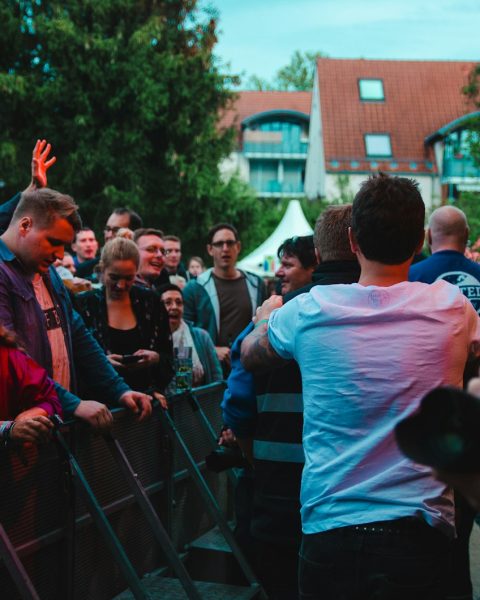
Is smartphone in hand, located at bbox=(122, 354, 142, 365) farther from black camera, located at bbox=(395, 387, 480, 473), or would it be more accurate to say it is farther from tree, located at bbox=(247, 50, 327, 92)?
tree, located at bbox=(247, 50, 327, 92)

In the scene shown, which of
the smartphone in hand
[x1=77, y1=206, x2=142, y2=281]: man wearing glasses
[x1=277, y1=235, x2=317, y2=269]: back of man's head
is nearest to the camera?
[x1=277, y1=235, x2=317, y2=269]: back of man's head

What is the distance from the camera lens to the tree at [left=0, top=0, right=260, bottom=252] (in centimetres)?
2692

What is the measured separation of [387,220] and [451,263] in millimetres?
3075

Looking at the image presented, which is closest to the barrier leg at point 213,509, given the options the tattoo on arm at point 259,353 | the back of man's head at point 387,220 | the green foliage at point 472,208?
the tattoo on arm at point 259,353

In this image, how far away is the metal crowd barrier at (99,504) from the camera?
3.95 meters

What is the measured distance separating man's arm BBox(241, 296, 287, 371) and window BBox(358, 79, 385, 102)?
49129 mm

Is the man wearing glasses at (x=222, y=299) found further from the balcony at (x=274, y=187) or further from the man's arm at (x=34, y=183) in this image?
the balcony at (x=274, y=187)

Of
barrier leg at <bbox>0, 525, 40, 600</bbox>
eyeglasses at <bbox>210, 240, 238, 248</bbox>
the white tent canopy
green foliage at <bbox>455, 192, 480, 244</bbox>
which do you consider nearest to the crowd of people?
barrier leg at <bbox>0, 525, 40, 600</bbox>

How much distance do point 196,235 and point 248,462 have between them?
2602cm

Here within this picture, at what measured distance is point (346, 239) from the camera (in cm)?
344

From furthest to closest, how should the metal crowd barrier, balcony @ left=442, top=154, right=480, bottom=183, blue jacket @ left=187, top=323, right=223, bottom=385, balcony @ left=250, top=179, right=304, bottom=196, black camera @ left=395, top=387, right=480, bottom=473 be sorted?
balcony @ left=250, top=179, right=304, bottom=196 → balcony @ left=442, top=154, right=480, bottom=183 → blue jacket @ left=187, top=323, right=223, bottom=385 → the metal crowd barrier → black camera @ left=395, top=387, right=480, bottom=473

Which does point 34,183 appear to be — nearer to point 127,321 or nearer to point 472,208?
point 127,321

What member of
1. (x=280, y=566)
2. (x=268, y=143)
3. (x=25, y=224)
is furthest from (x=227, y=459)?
(x=268, y=143)

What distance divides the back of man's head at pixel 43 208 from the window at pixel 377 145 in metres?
44.6
